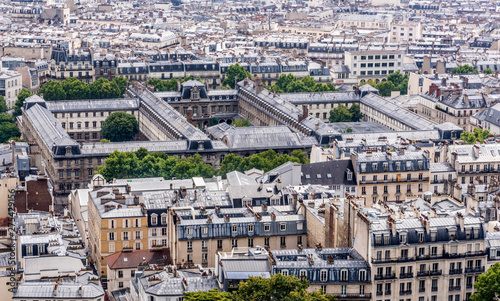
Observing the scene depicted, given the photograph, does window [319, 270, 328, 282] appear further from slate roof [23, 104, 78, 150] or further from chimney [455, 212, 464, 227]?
slate roof [23, 104, 78, 150]

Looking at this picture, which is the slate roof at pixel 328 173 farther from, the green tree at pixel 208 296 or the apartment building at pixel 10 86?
the apartment building at pixel 10 86

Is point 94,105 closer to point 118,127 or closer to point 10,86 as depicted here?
point 118,127

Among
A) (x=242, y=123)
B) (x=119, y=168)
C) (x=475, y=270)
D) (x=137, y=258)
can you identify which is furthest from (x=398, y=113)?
(x=475, y=270)

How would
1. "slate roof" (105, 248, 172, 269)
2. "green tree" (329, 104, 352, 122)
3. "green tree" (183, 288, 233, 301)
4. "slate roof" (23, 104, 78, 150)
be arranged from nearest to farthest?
"green tree" (183, 288, 233, 301) < "slate roof" (105, 248, 172, 269) < "slate roof" (23, 104, 78, 150) < "green tree" (329, 104, 352, 122)

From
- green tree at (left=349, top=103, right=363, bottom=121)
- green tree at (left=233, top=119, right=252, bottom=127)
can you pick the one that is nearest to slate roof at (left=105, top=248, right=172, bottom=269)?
green tree at (left=233, top=119, right=252, bottom=127)

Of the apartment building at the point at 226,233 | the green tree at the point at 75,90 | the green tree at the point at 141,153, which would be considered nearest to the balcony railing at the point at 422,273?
the apartment building at the point at 226,233

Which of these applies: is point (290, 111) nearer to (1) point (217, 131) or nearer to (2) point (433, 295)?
(1) point (217, 131)

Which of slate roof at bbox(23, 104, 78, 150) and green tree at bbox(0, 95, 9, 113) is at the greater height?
slate roof at bbox(23, 104, 78, 150)
